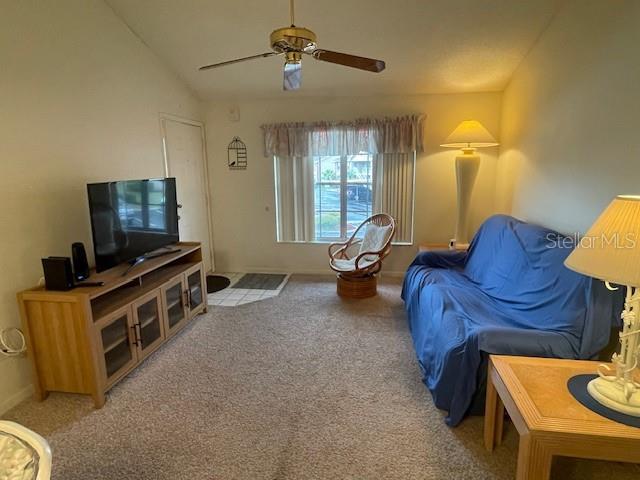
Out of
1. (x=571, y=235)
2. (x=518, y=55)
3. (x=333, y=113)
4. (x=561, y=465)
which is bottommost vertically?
(x=561, y=465)

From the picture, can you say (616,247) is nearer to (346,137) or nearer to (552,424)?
(552,424)

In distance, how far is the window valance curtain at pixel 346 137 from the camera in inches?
169

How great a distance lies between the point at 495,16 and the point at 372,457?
3311 mm

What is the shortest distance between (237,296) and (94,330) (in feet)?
6.38

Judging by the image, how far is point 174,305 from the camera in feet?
10.3

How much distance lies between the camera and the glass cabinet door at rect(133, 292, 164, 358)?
8.63 ft

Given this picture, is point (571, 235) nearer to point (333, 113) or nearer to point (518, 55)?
point (518, 55)

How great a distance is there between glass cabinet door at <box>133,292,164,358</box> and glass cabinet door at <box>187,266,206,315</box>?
1.54ft

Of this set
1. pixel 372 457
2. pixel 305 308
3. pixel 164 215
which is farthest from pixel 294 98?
pixel 372 457

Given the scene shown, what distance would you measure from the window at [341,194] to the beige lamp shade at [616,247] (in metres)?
3.28

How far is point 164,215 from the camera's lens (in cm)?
320

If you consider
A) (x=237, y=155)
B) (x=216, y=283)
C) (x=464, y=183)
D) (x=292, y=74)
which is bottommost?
(x=216, y=283)

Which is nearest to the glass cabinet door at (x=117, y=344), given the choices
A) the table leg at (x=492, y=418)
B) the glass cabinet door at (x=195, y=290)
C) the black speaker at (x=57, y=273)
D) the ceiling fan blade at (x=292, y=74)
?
the black speaker at (x=57, y=273)

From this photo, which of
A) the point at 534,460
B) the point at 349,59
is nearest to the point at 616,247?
the point at 534,460
